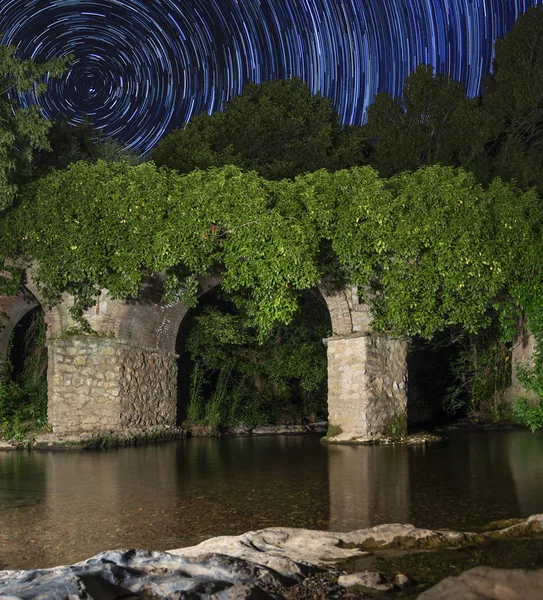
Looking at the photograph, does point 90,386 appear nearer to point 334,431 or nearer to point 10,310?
point 10,310

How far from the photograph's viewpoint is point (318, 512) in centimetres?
725

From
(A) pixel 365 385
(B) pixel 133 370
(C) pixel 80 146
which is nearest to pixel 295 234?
(A) pixel 365 385

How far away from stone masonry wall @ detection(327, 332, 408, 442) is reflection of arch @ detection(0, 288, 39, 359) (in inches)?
275

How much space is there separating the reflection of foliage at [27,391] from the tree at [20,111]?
4158mm

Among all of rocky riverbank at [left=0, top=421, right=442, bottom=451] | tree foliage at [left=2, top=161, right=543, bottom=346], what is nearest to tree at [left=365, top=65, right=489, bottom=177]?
tree foliage at [left=2, top=161, right=543, bottom=346]

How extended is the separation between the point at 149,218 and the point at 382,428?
5975 millimetres

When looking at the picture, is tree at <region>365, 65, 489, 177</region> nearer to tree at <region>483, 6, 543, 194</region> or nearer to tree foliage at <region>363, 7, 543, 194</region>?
tree foliage at <region>363, 7, 543, 194</region>

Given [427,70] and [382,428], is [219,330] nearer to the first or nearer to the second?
[382,428]

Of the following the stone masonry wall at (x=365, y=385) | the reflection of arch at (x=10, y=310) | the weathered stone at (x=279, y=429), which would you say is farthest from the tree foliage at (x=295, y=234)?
the weathered stone at (x=279, y=429)

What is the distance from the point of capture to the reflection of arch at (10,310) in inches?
703

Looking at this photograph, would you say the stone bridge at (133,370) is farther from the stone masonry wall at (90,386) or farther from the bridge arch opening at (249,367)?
the bridge arch opening at (249,367)

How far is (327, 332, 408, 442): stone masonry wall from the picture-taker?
50.4ft

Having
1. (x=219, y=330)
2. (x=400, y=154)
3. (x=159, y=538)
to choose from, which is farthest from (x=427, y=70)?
(x=159, y=538)

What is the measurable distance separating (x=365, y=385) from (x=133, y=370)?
478 centimetres
